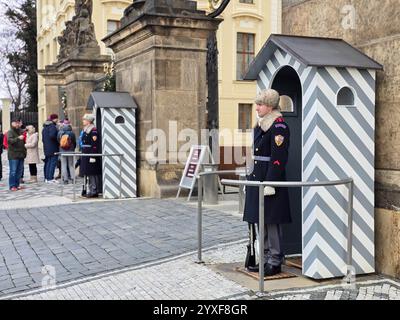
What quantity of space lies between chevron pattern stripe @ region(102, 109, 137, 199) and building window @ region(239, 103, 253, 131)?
24.1 m

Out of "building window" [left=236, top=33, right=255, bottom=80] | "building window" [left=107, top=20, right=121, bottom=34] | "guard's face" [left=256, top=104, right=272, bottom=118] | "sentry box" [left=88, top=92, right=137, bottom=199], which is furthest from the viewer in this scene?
"building window" [left=236, top=33, right=255, bottom=80]

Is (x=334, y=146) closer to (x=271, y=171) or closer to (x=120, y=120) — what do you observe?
(x=271, y=171)

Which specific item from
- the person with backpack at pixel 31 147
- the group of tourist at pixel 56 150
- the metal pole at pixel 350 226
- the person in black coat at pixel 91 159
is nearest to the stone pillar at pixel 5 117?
the group of tourist at pixel 56 150

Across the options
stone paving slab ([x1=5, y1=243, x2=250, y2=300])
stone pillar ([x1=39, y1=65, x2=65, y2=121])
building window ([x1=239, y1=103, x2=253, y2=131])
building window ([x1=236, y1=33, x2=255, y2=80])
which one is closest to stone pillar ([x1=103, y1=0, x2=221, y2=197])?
stone paving slab ([x1=5, y1=243, x2=250, y2=300])

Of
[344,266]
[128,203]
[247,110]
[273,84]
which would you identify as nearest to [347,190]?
[344,266]

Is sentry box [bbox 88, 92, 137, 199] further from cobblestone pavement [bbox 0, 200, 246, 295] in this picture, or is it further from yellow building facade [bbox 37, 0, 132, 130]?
yellow building facade [bbox 37, 0, 132, 130]

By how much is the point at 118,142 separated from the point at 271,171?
6.93m

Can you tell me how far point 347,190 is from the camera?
17.7ft

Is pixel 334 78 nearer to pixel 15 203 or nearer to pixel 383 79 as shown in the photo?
pixel 383 79

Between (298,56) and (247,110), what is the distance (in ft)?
102

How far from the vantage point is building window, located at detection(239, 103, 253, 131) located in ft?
118

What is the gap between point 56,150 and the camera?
15.9 metres

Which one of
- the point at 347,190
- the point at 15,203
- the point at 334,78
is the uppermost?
the point at 334,78

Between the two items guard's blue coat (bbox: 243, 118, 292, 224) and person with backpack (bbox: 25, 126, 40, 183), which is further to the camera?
person with backpack (bbox: 25, 126, 40, 183)
